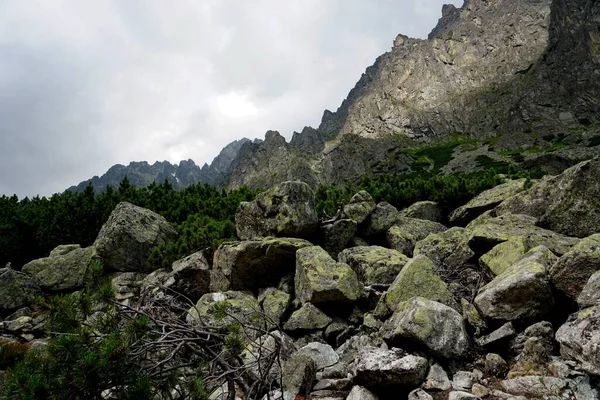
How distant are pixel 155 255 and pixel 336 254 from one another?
7.08m

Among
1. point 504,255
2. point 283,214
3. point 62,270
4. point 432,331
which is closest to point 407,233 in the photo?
point 504,255

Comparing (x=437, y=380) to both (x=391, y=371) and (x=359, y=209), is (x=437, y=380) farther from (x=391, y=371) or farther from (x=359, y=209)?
(x=359, y=209)

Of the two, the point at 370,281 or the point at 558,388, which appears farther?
the point at 370,281

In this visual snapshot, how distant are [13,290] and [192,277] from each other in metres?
6.97

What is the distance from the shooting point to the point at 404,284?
871cm

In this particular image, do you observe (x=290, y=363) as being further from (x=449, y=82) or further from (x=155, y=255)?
(x=449, y=82)

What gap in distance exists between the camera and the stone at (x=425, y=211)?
16392mm

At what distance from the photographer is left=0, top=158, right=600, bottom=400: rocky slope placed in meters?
6.02

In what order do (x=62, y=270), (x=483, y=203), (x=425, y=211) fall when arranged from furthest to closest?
(x=425, y=211) → (x=483, y=203) → (x=62, y=270)

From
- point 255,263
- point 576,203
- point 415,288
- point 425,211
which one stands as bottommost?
point 576,203

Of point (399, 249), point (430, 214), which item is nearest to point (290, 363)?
point (399, 249)

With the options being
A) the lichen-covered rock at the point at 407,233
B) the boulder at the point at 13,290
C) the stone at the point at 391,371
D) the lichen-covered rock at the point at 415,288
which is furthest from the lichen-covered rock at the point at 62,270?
the stone at the point at 391,371

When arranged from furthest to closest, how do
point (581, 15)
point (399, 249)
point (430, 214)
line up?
point (581, 15) → point (430, 214) → point (399, 249)

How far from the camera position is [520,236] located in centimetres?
972
